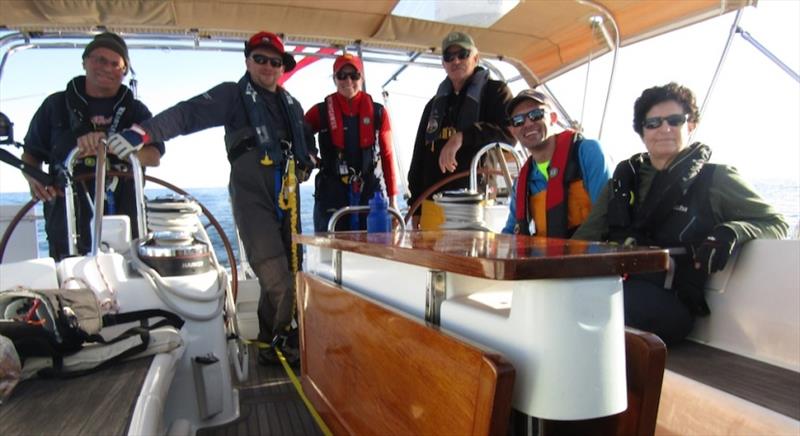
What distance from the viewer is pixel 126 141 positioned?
202 centimetres

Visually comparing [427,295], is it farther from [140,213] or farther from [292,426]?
[140,213]

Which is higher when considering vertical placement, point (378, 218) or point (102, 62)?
point (102, 62)

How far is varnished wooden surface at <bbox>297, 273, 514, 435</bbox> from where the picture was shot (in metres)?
0.72

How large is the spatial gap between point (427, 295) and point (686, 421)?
2.78 ft

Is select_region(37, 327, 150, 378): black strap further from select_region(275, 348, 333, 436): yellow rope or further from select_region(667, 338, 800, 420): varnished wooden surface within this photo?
select_region(667, 338, 800, 420): varnished wooden surface

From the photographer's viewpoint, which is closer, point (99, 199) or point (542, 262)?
point (542, 262)

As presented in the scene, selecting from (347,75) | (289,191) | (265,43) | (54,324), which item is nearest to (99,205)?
(54,324)

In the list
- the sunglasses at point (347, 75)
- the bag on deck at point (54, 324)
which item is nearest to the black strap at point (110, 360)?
the bag on deck at point (54, 324)

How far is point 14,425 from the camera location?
94cm

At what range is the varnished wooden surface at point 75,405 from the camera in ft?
3.08

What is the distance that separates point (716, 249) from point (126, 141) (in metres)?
2.23

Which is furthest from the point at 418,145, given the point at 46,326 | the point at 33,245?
the point at 33,245

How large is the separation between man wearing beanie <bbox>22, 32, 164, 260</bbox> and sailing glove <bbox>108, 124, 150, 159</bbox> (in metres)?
0.68

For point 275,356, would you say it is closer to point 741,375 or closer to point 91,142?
point 91,142
